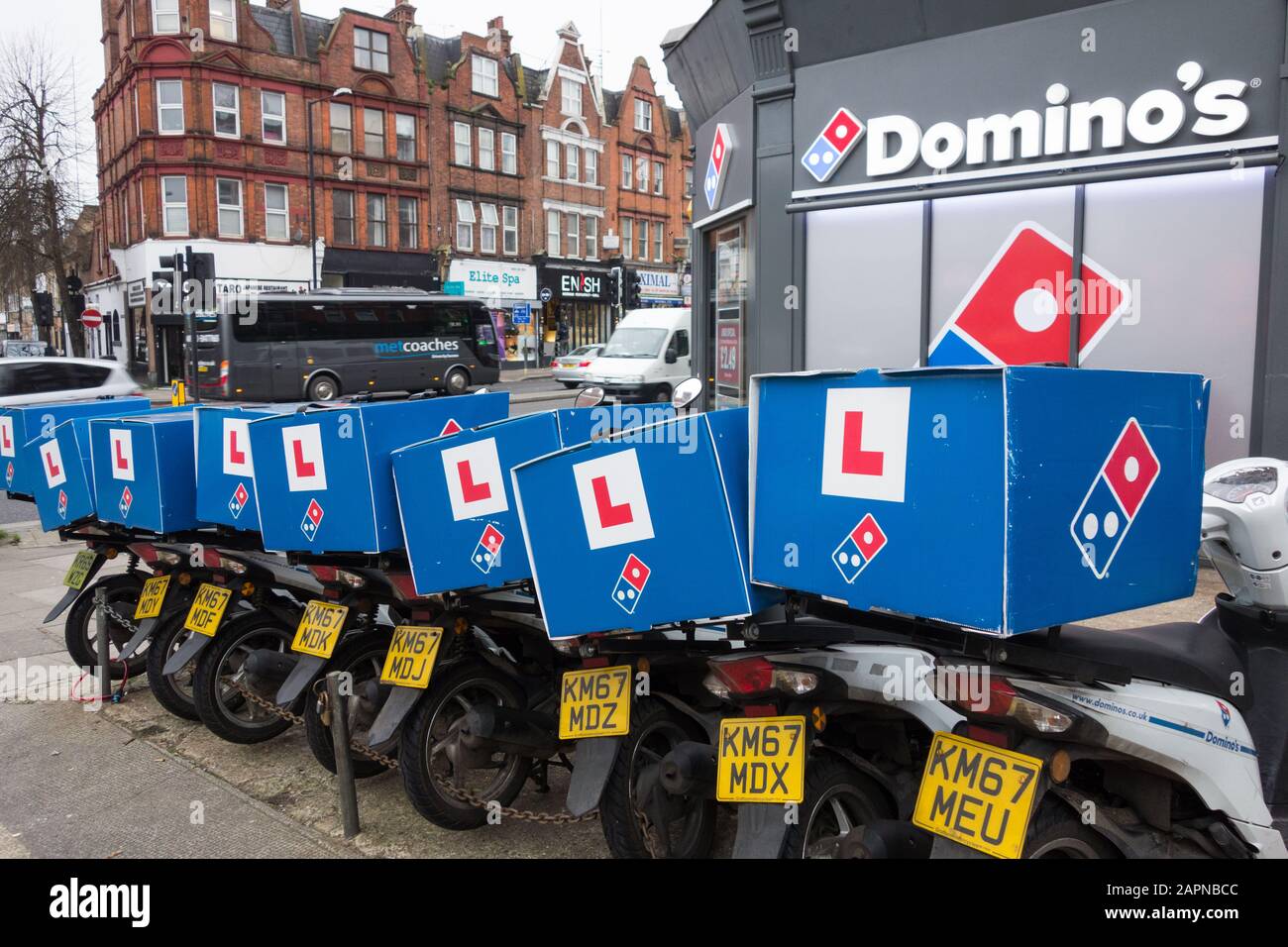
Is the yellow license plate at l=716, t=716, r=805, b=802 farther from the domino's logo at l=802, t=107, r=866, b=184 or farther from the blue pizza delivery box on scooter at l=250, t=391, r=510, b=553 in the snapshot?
the domino's logo at l=802, t=107, r=866, b=184

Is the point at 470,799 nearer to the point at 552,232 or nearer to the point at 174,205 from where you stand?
the point at 174,205

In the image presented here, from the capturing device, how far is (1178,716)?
2.82 meters

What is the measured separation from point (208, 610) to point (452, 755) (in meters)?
1.98

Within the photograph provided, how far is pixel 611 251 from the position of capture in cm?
4856

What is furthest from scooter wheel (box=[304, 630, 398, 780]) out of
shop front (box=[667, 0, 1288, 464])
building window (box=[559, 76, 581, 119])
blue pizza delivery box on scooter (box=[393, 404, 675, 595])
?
building window (box=[559, 76, 581, 119])

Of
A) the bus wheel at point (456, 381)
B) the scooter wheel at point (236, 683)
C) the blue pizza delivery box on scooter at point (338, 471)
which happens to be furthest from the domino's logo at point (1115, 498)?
the bus wheel at point (456, 381)

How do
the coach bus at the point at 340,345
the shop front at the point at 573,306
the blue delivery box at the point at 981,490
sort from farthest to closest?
the shop front at the point at 573,306 < the coach bus at the point at 340,345 < the blue delivery box at the point at 981,490

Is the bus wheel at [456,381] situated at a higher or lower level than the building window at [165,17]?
lower

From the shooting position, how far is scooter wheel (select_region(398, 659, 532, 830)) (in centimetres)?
391

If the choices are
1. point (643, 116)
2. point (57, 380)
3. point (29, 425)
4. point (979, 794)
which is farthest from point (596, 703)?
point (643, 116)

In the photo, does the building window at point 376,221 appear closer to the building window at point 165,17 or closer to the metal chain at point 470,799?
the building window at point 165,17

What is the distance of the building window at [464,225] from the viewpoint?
41.2 m

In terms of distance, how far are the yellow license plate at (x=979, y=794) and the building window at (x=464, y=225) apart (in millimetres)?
40865

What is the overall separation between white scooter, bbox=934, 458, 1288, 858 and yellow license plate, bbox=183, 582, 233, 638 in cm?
385
